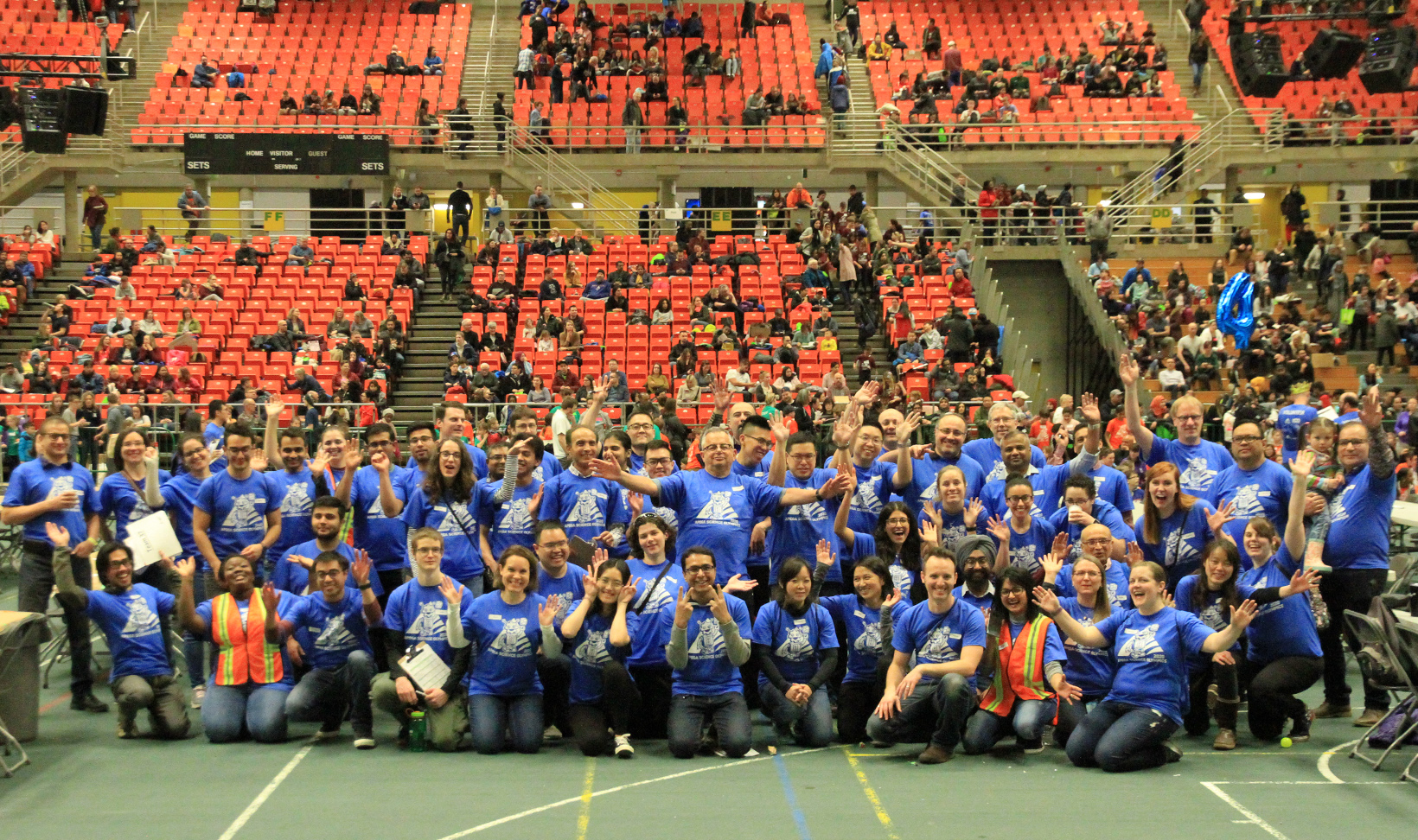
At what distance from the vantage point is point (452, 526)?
9812 mm

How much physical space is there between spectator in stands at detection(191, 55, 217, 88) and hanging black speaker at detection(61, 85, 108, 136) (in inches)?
469

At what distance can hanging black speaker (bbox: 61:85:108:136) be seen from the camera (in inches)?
740

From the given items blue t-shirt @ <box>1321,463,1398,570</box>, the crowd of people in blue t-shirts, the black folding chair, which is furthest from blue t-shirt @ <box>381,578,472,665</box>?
blue t-shirt @ <box>1321,463,1398,570</box>

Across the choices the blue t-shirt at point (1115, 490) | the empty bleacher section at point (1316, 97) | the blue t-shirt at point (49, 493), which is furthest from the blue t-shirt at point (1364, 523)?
the empty bleacher section at point (1316, 97)

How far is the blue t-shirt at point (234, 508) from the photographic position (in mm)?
10023

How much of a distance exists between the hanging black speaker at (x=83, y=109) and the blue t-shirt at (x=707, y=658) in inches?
539

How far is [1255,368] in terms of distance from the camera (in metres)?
20.8

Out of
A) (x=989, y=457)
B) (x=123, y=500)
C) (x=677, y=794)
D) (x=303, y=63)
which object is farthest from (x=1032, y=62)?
(x=677, y=794)

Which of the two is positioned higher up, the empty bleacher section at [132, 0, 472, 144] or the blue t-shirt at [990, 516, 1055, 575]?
the empty bleacher section at [132, 0, 472, 144]

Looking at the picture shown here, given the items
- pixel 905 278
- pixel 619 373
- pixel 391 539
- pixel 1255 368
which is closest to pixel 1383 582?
pixel 391 539

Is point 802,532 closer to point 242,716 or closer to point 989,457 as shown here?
point 989,457

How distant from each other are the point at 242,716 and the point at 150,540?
4.77 ft

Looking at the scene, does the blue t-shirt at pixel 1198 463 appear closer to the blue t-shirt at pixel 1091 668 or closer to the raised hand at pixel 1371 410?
the raised hand at pixel 1371 410

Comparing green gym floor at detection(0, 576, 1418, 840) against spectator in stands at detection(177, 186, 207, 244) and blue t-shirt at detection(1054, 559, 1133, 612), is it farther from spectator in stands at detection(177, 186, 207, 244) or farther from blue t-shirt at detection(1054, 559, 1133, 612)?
spectator in stands at detection(177, 186, 207, 244)
